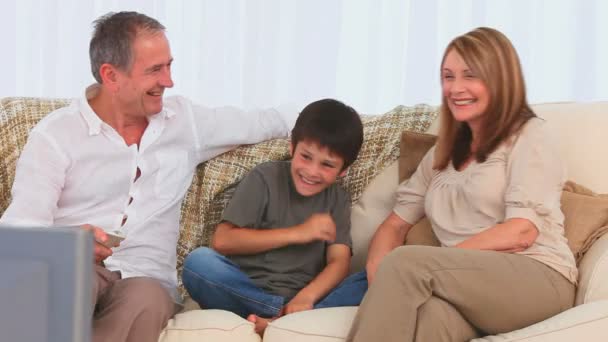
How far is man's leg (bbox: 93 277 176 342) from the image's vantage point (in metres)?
2.07

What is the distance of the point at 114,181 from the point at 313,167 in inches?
20.3

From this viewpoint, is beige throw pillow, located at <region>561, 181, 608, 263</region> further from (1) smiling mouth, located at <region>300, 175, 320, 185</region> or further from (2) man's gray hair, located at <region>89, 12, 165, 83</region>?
(2) man's gray hair, located at <region>89, 12, 165, 83</region>

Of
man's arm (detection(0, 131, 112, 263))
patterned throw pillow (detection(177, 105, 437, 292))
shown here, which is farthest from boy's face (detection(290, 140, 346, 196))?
man's arm (detection(0, 131, 112, 263))

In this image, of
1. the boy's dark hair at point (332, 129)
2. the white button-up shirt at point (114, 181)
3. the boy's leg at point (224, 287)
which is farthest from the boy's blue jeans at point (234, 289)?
the boy's dark hair at point (332, 129)

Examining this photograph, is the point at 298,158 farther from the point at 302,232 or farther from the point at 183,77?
the point at 183,77

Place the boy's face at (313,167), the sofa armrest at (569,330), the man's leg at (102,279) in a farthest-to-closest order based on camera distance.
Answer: the boy's face at (313,167) < the man's leg at (102,279) < the sofa armrest at (569,330)

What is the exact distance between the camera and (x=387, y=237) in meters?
2.46

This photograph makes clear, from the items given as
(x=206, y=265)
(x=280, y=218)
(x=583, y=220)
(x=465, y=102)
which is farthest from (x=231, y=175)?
(x=583, y=220)

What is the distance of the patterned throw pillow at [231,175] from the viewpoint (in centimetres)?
264

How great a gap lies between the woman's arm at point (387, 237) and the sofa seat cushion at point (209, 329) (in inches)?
14.7

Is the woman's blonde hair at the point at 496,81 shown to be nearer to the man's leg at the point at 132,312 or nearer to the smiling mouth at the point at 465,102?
the smiling mouth at the point at 465,102

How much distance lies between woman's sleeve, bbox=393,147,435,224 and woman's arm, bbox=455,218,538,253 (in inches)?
13.1

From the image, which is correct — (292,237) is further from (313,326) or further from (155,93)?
(155,93)

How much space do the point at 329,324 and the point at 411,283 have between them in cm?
25
